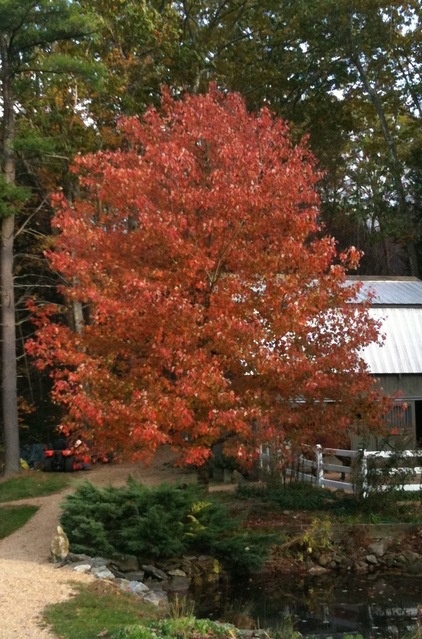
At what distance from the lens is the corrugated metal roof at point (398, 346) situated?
21.0 meters

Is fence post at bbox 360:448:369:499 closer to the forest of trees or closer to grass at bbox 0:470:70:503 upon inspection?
grass at bbox 0:470:70:503

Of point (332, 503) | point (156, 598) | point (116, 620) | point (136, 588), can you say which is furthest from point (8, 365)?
point (116, 620)

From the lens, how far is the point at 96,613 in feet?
28.9

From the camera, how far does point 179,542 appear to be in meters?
12.6

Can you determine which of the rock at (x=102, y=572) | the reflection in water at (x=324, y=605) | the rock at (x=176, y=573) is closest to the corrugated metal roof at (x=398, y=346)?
the reflection in water at (x=324, y=605)

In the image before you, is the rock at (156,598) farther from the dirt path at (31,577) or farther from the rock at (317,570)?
the rock at (317,570)

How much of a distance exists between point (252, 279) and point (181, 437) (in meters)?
2.81

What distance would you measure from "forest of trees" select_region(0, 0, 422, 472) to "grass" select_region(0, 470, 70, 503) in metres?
1.05

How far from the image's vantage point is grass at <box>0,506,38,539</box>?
15.3m

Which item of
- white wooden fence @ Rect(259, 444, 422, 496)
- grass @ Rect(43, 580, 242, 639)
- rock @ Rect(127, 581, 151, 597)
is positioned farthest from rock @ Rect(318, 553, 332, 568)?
grass @ Rect(43, 580, 242, 639)

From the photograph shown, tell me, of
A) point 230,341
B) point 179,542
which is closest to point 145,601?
point 179,542

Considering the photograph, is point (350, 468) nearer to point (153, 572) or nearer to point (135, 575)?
point (153, 572)

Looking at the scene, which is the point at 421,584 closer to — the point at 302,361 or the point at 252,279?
the point at 302,361

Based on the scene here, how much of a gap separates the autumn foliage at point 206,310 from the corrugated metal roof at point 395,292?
8.67 metres
